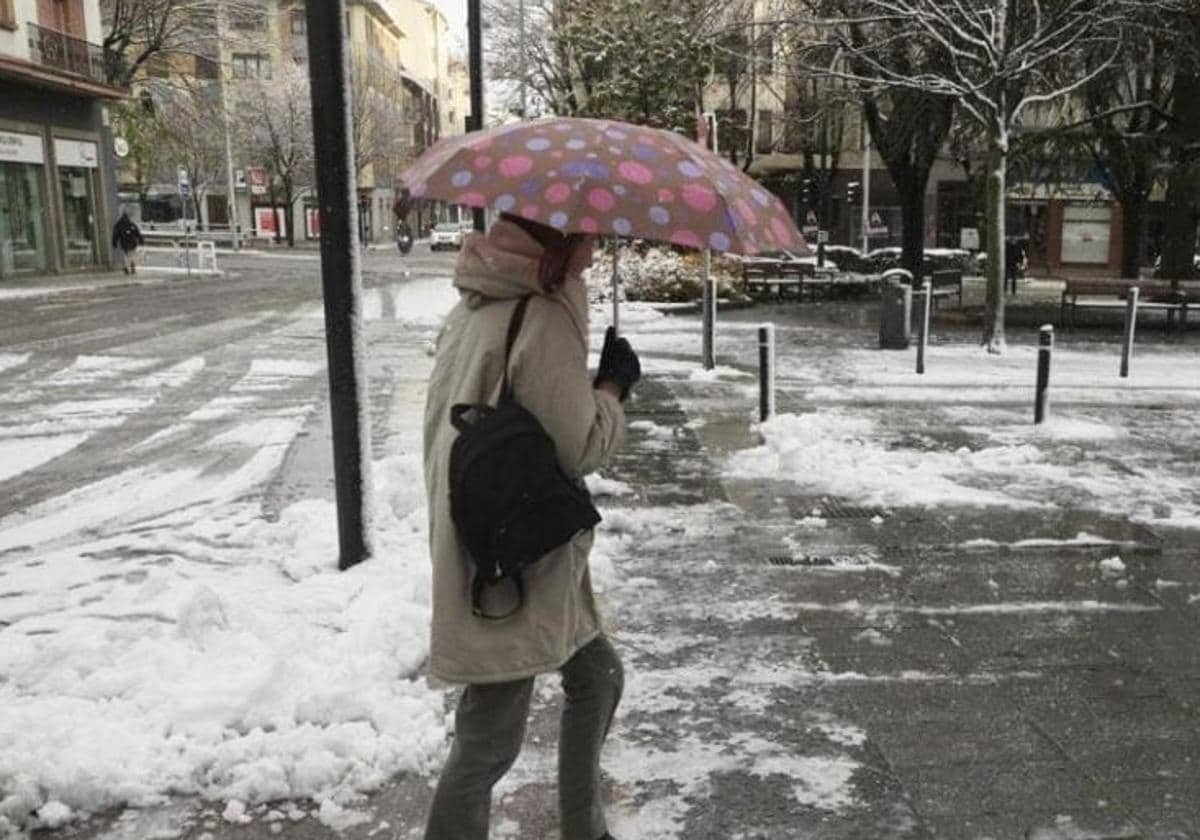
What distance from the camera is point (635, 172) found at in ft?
8.89

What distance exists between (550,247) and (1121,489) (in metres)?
6.37

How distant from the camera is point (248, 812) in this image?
3.49m

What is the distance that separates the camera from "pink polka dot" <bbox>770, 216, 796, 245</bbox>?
2.97m

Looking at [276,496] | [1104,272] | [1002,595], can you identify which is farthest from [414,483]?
[1104,272]

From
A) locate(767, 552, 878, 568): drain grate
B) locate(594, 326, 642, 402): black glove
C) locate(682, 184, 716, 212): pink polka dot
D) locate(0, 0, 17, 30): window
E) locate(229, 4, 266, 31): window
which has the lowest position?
locate(767, 552, 878, 568): drain grate

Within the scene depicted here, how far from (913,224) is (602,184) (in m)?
21.6

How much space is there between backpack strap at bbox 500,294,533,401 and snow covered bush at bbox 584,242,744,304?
62.3 feet

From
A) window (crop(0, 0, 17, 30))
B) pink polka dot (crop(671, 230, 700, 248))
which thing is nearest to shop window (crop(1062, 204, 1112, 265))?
window (crop(0, 0, 17, 30))

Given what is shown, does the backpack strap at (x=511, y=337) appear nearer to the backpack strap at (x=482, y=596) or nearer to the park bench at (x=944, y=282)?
the backpack strap at (x=482, y=596)

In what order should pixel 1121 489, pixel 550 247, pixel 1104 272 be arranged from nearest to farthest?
1. pixel 550 247
2. pixel 1121 489
3. pixel 1104 272

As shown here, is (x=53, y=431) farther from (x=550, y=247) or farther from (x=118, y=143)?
(x=118, y=143)

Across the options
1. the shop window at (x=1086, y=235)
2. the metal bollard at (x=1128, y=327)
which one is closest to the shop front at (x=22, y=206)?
the metal bollard at (x=1128, y=327)

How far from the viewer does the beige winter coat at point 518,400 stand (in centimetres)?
260

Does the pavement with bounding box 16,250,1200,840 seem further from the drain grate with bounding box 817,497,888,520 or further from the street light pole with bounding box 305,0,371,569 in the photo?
the street light pole with bounding box 305,0,371,569
